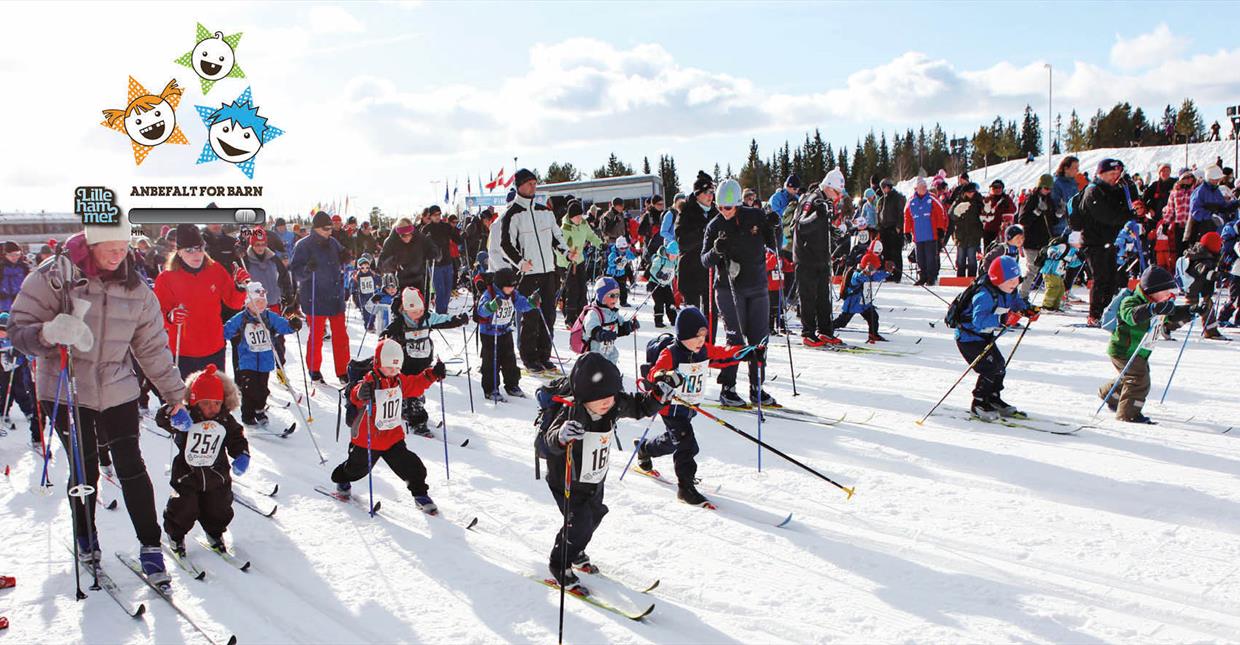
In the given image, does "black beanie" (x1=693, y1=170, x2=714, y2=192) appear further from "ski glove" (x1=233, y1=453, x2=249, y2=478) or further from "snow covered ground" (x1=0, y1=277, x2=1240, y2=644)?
"ski glove" (x1=233, y1=453, x2=249, y2=478)

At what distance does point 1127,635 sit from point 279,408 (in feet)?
22.6

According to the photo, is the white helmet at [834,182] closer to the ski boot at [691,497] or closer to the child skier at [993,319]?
the child skier at [993,319]

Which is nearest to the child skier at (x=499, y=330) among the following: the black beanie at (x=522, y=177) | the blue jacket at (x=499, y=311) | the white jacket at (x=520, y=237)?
the blue jacket at (x=499, y=311)

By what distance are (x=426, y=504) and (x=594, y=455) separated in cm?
164

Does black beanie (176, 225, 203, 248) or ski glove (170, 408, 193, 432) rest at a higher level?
black beanie (176, 225, 203, 248)

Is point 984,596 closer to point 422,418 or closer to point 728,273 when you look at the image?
point 728,273

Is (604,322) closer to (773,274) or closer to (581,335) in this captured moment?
(581,335)

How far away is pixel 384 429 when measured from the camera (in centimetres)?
477

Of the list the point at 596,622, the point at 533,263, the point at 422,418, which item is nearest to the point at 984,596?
the point at 596,622

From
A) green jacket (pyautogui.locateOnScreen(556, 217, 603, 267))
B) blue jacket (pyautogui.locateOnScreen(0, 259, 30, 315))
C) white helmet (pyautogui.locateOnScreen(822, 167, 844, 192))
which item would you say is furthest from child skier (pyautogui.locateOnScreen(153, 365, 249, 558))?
green jacket (pyautogui.locateOnScreen(556, 217, 603, 267))

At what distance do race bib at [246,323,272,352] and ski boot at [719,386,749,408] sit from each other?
12.7 ft

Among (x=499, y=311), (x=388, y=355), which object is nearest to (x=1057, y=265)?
(x=499, y=311)

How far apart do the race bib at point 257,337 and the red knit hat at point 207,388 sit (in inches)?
96.0

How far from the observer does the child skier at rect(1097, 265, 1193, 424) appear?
6.12 metres
